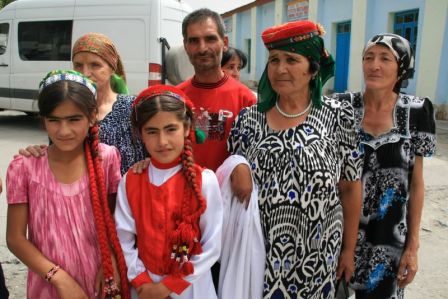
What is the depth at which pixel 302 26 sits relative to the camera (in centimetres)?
164

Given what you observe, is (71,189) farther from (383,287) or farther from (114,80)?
(383,287)

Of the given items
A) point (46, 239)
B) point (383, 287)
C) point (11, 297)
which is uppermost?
point (46, 239)

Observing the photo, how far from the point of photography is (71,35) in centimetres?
742

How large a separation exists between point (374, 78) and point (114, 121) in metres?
1.26

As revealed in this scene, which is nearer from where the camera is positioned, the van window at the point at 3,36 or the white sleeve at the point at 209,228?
the white sleeve at the point at 209,228

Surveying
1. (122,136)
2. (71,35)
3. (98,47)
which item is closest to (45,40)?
(71,35)

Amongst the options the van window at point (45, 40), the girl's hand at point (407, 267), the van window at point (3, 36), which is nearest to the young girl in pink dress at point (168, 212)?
the girl's hand at point (407, 267)

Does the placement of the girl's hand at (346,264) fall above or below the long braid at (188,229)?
below

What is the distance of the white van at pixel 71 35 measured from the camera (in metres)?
6.86

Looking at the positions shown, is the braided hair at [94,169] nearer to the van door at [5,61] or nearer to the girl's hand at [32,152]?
the girl's hand at [32,152]

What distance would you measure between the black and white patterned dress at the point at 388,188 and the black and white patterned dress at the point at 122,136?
3.56 ft

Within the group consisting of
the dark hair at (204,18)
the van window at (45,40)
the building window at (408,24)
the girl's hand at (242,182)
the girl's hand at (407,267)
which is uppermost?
the building window at (408,24)

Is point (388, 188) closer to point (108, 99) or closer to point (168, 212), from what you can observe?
point (168, 212)

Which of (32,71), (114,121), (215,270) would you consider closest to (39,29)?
(32,71)
